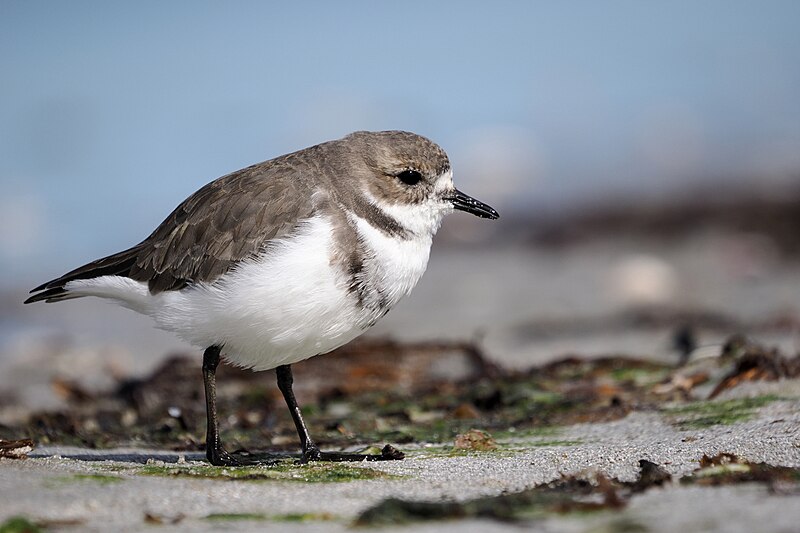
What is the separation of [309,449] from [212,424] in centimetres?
54

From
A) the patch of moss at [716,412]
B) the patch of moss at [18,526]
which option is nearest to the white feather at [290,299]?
the patch of moss at [716,412]

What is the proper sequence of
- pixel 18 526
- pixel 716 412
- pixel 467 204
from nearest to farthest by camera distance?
pixel 18 526
pixel 716 412
pixel 467 204

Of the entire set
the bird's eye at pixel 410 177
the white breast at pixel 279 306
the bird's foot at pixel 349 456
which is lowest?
the bird's foot at pixel 349 456

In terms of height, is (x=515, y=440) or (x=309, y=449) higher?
(x=515, y=440)

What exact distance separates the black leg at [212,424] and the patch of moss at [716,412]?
233 centimetres

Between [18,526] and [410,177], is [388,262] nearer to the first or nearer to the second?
[410,177]

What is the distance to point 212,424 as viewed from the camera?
16.7 ft

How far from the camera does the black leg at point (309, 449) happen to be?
4789mm

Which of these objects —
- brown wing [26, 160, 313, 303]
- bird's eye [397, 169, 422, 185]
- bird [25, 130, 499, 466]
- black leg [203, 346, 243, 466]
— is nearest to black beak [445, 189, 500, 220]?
bird [25, 130, 499, 466]

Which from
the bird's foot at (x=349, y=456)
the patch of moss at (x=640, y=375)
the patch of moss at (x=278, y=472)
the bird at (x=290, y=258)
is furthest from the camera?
the patch of moss at (x=640, y=375)

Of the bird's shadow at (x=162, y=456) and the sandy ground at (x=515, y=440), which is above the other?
the sandy ground at (x=515, y=440)

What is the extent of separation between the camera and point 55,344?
10.9m

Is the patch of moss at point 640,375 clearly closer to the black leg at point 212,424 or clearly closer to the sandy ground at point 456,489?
the sandy ground at point 456,489

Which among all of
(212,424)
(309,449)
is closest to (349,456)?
(309,449)
